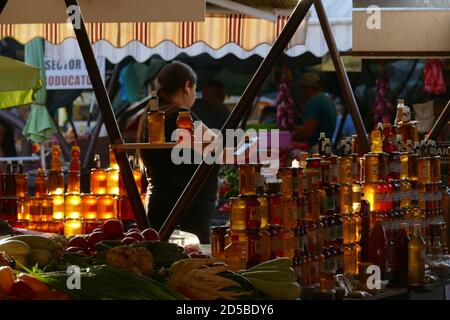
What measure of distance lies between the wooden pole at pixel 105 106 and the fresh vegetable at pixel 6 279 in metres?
2.02

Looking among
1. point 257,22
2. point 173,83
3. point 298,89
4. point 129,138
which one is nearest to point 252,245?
point 173,83

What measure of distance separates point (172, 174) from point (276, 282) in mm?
3058

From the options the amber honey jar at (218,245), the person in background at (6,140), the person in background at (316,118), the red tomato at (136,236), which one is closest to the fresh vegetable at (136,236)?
the red tomato at (136,236)

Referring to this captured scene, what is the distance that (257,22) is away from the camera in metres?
8.38

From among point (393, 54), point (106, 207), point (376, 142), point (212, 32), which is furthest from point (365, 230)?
point (212, 32)

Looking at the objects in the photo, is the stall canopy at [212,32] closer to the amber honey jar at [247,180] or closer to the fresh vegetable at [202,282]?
the amber honey jar at [247,180]

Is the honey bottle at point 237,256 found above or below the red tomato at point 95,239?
below

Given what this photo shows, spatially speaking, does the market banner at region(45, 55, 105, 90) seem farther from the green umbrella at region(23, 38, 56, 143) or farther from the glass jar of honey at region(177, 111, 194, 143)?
the glass jar of honey at region(177, 111, 194, 143)

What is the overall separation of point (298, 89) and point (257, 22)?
3406mm

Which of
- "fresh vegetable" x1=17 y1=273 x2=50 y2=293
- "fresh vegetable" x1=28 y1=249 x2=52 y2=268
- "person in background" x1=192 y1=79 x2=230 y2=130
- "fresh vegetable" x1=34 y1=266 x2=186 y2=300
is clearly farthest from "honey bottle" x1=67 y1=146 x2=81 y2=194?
"fresh vegetable" x1=17 y1=273 x2=50 y2=293

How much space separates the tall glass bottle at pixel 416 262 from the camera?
484cm

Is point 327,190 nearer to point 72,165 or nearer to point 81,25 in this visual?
point 81,25

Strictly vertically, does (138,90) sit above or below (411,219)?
above

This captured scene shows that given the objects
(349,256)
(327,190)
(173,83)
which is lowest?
(349,256)
